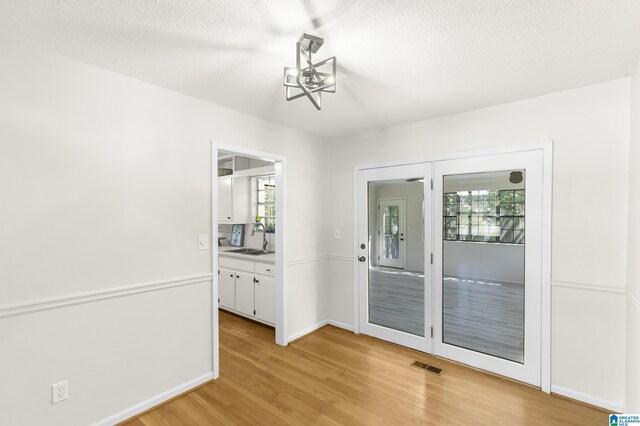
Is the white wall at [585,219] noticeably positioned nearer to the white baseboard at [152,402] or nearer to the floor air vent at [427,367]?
the floor air vent at [427,367]

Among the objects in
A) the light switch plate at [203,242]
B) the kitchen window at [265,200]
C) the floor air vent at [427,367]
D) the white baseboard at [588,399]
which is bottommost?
the floor air vent at [427,367]

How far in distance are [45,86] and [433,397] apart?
11.8 feet

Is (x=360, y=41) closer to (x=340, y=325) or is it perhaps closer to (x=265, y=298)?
(x=265, y=298)

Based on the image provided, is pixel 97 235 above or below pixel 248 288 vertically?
above

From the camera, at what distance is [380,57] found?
1.99m

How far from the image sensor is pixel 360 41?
1796 millimetres

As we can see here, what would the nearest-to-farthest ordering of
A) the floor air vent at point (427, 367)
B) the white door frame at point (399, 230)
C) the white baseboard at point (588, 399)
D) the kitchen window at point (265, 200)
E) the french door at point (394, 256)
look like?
the white baseboard at point (588, 399)
the floor air vent at point (427, 367)
the french door at point (394, 256)
the white door frame at point (399, 230)
the kitchen window at point (265, 200)

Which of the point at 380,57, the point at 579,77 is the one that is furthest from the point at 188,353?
the point at 579,77

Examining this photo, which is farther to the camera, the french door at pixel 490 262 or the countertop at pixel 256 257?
the countertop at pixel 256 257

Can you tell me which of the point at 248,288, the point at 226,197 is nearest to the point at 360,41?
the point at 248,288

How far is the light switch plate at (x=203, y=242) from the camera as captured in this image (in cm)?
269

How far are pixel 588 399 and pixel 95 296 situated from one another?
3.80 m

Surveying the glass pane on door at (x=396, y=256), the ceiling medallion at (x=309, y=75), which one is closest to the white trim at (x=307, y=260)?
the glass pane on door at (x=396, y=256)

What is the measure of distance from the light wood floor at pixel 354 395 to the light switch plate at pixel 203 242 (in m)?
1.22
